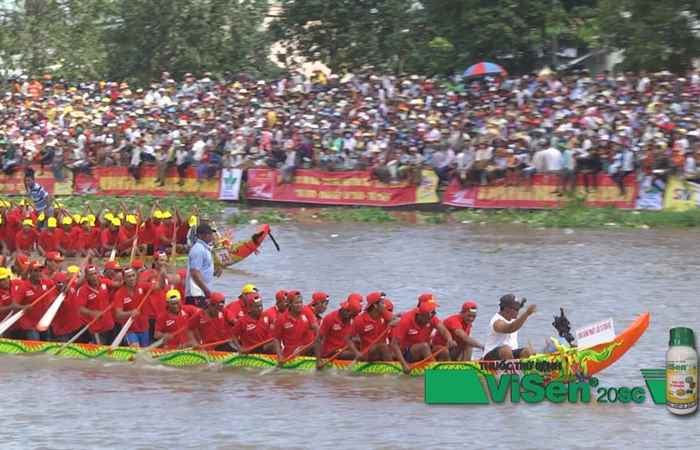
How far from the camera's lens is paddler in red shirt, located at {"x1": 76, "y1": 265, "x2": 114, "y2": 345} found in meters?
15.0

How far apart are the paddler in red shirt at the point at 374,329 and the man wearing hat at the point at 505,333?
1.09m

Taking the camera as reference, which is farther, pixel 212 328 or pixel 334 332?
pixel 212 328

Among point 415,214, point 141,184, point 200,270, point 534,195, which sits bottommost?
point 200,270

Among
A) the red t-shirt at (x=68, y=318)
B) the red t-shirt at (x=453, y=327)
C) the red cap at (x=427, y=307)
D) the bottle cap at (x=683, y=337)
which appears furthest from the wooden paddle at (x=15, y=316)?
the bottle cap at (x=683, y=337)

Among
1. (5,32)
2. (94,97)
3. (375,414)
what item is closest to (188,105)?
(94,97)

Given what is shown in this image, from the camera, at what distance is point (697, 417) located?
12.3 metres

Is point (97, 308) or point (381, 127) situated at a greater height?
point (381, 127)

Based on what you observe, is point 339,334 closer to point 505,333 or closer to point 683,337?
point 505,333

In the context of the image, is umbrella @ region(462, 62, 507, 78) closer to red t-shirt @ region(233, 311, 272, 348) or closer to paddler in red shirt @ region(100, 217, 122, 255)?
paddler in red shirt @ region(100, 217, 122, 255)

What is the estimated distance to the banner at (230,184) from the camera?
29.2 meters

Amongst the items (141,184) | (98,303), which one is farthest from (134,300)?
(141,184)

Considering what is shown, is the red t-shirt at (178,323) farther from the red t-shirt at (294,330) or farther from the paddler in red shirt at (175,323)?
the red t-shirt at (294,330)

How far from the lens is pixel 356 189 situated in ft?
91.6

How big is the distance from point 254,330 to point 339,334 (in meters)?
0.92
